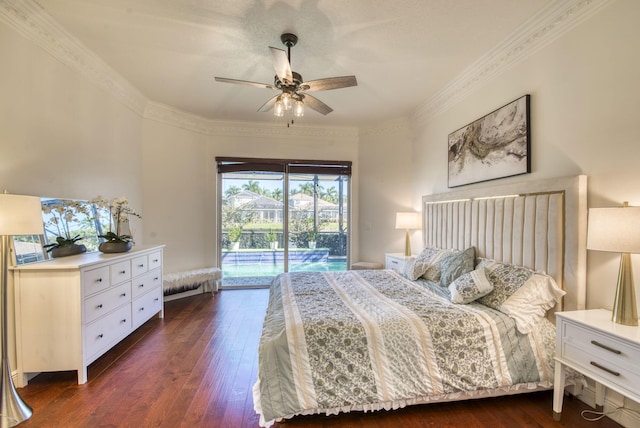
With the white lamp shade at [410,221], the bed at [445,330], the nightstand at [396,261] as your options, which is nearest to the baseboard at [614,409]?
the bed at [445,330]

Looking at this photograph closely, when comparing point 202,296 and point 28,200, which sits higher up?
point 28,200

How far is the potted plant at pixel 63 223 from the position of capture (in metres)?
2.49

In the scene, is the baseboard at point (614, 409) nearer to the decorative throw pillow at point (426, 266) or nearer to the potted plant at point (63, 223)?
the decorative throw pillow at point (426, 266)

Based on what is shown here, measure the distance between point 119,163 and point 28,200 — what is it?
1924 mm

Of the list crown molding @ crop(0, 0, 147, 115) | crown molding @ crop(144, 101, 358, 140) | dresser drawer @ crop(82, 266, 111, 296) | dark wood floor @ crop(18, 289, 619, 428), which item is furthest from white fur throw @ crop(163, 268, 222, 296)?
crown molding @ crop(0, 0, 147, 115)

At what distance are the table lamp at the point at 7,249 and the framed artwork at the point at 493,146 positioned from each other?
12.4 ft

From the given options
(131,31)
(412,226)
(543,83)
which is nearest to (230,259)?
(412,226)

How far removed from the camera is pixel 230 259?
502 centimetres

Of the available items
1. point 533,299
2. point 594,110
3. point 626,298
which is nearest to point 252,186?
point 533,299

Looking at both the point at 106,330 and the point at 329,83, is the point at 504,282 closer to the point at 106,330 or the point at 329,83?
the point at 329,83

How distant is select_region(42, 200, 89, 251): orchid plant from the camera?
249cm

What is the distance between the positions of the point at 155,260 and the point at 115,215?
2.28 feet

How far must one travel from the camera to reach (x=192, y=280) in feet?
14.1

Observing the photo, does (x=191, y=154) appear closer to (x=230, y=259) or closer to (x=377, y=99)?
(x=230, y=259)
